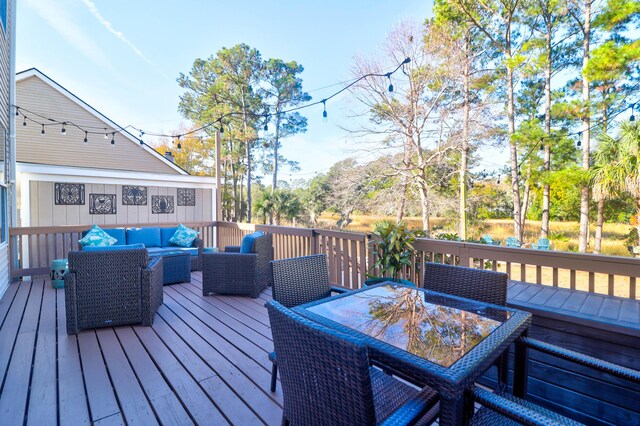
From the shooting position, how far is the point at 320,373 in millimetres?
942

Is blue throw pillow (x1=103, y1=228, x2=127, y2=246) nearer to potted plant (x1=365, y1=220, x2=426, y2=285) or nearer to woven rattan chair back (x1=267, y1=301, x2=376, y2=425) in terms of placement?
potted plant (x1=365, y1=220, x2=426, y2=285)

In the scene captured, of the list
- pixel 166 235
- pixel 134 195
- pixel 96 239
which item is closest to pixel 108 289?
pixel 96 239

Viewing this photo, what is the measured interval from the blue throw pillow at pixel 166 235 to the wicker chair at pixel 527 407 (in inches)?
234

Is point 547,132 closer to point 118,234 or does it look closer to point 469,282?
point 469,282

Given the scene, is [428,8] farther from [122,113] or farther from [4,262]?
[122,113]

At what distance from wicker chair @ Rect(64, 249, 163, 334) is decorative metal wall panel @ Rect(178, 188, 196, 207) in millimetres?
6758

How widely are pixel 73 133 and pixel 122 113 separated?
11.4 m

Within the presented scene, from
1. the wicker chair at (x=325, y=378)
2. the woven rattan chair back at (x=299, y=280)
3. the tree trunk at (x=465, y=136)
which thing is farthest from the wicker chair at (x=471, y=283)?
the tree trunk at (x=465, y=136)

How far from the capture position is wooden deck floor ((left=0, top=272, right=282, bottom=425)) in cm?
179

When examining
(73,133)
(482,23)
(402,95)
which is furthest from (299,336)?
(482,23)

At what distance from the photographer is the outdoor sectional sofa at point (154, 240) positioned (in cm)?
555

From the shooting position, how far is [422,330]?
1390 millimetres

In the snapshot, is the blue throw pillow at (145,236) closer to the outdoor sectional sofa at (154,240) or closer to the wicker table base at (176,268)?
the outdoor sectional sofa at (154,240)

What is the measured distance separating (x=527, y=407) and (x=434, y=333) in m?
0.42
